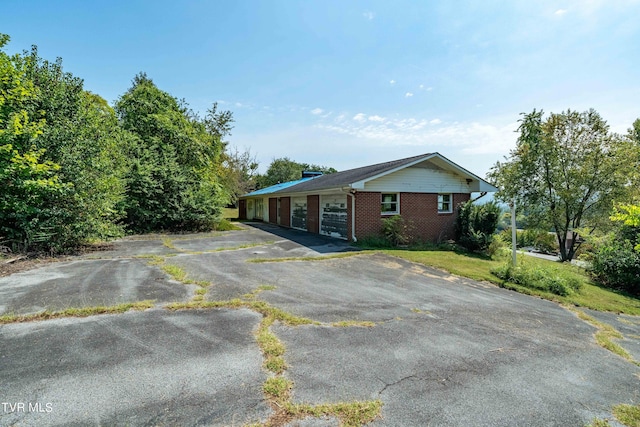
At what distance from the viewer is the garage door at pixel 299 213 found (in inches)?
669

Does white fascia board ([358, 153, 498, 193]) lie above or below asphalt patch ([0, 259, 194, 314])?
above

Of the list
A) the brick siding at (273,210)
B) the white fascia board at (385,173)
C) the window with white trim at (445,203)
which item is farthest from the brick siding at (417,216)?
the brick siding at (273,210)

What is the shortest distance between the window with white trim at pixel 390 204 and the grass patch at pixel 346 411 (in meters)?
11.0

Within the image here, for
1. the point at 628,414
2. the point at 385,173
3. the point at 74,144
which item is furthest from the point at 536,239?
the point at 74,144

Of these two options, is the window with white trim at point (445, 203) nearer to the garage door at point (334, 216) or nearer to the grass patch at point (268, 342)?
the garage door at point (334, 216)

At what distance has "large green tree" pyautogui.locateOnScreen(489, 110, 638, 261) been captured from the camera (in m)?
14.3

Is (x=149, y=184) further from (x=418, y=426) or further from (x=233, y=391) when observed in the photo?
(x=418, y=426)

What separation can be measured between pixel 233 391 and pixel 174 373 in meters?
0.69

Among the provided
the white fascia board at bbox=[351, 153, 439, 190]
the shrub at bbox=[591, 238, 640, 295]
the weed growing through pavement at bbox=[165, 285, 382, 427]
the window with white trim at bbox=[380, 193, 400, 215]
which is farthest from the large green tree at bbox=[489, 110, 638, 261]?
the weed growing through pavement at bbox=[165, 285, 382, 427]

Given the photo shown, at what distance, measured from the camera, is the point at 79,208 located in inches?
357

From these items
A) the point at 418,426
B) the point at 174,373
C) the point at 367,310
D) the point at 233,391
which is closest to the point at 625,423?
the point at 418,426

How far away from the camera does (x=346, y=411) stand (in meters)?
2.35

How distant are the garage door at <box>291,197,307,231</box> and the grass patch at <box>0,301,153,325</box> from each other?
1251cm

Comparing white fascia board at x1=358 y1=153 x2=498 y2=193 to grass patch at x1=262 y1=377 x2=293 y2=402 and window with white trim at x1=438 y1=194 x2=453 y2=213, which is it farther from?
grass patch at x1=262 y1=377 x2=293 y2=402
